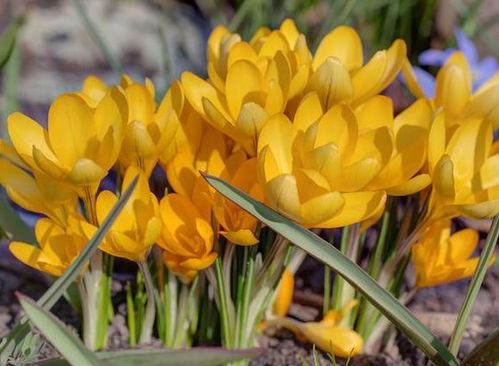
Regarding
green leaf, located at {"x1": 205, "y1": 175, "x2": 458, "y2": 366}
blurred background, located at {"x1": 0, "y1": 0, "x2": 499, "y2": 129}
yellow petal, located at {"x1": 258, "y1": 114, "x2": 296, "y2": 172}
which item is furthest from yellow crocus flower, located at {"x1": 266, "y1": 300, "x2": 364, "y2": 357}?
blurred background, located at {"x1": 0, "y1": 0, "x2": 499, "y2": 129}

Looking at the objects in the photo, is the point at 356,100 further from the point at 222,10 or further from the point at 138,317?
the point at 222,10

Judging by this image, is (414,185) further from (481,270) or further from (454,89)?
(454,89)

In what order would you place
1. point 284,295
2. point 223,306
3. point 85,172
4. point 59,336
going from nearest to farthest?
point 59,336
point 85,172
point 223,306
point 284,295

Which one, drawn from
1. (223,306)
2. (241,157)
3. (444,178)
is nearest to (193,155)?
(241,157)

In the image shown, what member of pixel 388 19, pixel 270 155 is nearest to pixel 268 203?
pixel 270 155

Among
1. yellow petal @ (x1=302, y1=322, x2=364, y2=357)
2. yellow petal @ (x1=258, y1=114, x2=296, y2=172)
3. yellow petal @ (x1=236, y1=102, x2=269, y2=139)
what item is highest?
yellow petal @ (x1=236, y1=102, x2=269, y2=139)

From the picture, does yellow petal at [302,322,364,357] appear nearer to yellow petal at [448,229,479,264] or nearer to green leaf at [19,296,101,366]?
yellow petal at [448,229,479,264]

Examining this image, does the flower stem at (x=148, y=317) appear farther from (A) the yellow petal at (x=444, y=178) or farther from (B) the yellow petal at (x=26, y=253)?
(A) the yellow petal at (x=444, y=178)
